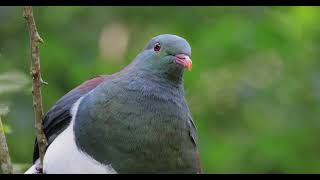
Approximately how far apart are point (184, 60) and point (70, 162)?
2.41 feet

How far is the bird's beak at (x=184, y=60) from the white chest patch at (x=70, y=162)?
61 centimetres

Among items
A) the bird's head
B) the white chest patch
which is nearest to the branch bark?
the white chest patch

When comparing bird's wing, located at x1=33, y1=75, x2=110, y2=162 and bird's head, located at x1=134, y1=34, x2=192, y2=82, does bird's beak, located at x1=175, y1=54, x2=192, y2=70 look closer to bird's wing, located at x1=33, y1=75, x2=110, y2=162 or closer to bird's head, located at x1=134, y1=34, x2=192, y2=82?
bird's head, located at x1=134, y1=34, x2=192, y2=82

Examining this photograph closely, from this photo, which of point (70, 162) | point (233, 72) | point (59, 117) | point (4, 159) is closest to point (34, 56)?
point (4, 159)

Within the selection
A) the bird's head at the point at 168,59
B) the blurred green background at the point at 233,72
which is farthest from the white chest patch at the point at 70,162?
the blurred green background at the point at 233,72

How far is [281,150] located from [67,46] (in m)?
2.14

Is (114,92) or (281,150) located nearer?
(114,92)

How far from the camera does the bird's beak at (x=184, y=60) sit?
3.86 m

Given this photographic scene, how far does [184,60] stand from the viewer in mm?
3908

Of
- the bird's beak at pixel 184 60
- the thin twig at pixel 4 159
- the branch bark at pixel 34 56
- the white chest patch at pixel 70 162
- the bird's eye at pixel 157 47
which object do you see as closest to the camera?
the thin twig at pixel 4 159

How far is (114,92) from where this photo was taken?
12.6 feet

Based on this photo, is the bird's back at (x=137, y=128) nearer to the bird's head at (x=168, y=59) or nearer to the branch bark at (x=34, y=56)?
the bird's head at (x=168, y=59)
